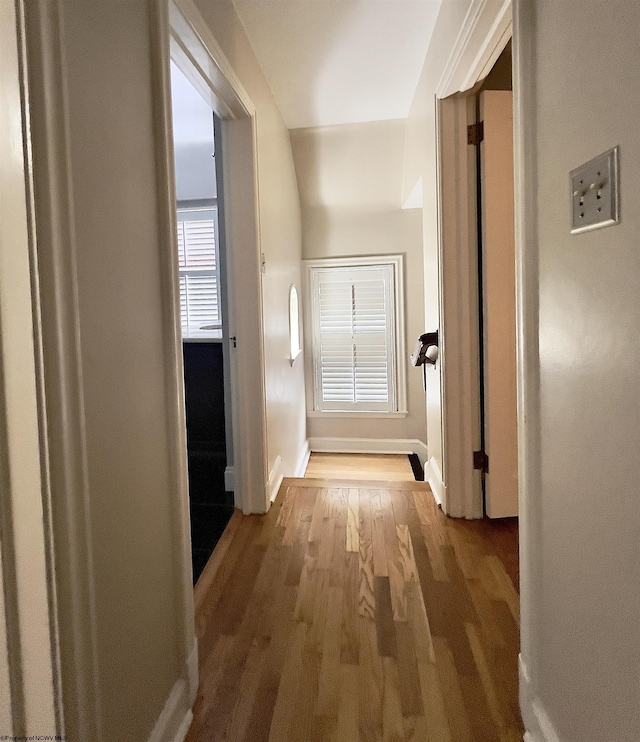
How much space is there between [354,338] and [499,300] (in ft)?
7.98

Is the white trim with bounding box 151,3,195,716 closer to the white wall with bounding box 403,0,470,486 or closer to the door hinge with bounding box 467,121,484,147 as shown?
the white wall with bounding box 403,0,470,486

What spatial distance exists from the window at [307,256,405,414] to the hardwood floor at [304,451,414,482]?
1.43ft

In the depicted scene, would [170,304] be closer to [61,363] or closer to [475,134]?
[61,363]

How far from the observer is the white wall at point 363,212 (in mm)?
3732

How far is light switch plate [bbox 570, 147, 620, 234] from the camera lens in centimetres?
80

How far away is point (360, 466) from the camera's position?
14.5ft

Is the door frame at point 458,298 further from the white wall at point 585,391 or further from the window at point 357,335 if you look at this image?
the window at point 357,335

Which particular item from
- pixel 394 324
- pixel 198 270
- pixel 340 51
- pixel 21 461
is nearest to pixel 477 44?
pixel 340 51

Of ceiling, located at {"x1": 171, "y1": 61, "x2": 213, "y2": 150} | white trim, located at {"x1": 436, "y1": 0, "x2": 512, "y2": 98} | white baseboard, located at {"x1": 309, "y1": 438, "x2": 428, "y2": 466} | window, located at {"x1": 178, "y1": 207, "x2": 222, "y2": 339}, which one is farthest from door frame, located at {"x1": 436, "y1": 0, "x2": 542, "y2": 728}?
window, located at {"x1": 178, "y1": 207, "x2": 222, "y2": 339}

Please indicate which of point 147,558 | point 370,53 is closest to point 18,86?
point 147,558

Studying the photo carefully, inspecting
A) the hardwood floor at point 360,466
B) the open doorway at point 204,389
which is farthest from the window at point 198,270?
the hardwood floor at point 360,466

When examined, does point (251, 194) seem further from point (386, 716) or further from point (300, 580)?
point (386, 716)

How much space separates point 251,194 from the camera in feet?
7.91

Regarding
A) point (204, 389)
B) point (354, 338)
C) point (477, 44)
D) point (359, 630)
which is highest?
point (477, 44)
